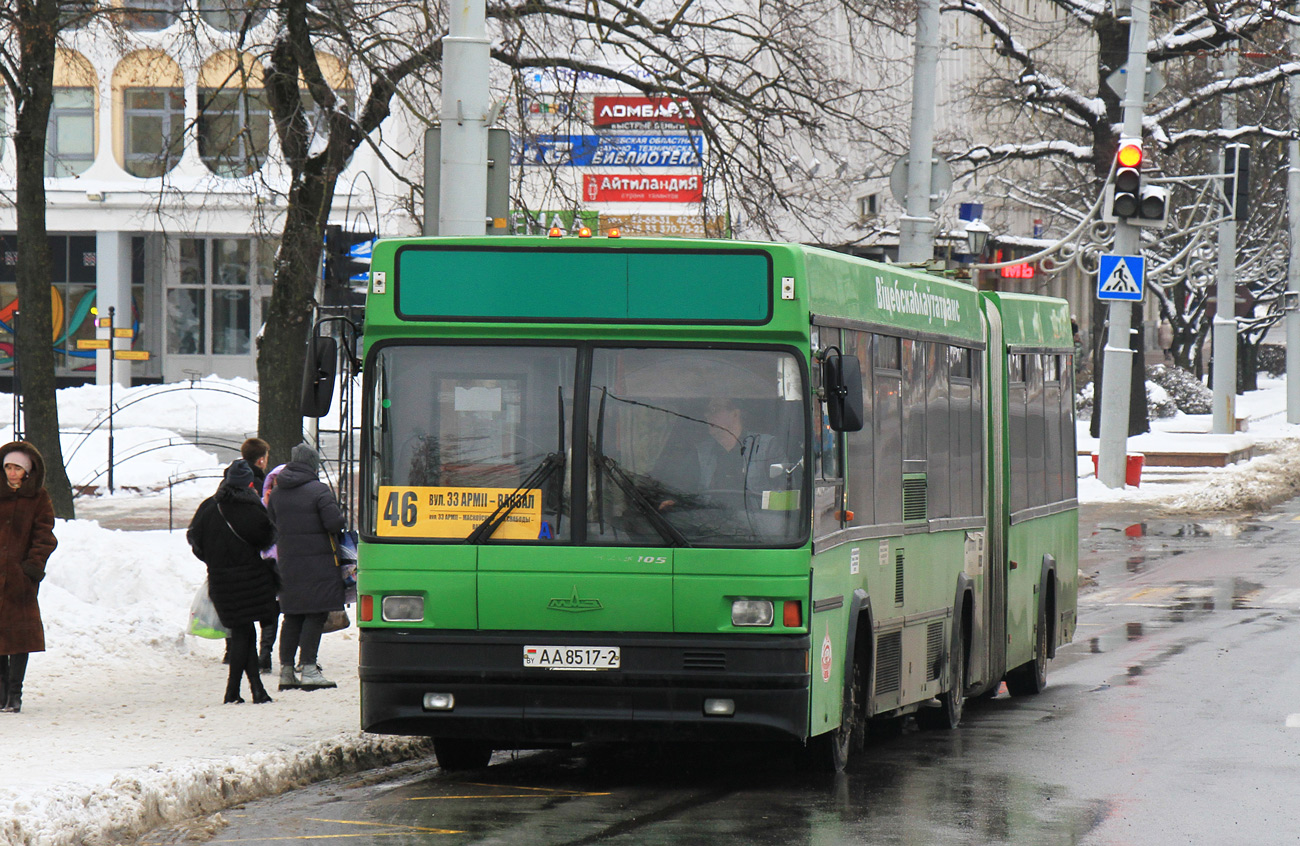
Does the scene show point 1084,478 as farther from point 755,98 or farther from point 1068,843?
point 1068,843

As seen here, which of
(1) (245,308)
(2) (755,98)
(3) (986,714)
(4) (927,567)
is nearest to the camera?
(4) (927,567)

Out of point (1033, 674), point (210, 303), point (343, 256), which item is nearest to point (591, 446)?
point (1033, 674)

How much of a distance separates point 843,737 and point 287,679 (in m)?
4.14

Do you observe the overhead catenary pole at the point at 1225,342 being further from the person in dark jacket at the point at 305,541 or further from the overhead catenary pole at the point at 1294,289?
the person in dark jacket at the point at 305,541

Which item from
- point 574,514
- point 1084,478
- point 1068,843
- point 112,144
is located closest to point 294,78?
point 574,514

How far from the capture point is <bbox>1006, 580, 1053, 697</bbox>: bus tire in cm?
1384

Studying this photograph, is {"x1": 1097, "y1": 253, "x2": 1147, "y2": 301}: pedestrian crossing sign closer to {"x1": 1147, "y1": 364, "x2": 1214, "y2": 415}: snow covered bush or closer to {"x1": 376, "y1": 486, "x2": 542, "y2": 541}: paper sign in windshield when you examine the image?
{"x1": 376, "y1": 486, "x2": 542, "y2": 541}: paper sign in windshield

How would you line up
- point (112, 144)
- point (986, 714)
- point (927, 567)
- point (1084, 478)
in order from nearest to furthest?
point (927, 567), point (986, 714), point (1084, 478), point (112, 144)

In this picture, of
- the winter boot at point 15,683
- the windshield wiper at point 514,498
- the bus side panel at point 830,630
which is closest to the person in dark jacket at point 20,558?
the winter boot at point 15,683

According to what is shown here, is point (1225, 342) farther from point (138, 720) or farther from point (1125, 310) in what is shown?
point (138, 720)

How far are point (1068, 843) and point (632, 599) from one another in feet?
6.85

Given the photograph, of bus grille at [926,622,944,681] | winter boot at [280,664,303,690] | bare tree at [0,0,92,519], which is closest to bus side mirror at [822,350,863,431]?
bus grille at [926,622,944,681]

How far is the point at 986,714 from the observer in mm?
12766

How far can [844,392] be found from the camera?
8797mm
